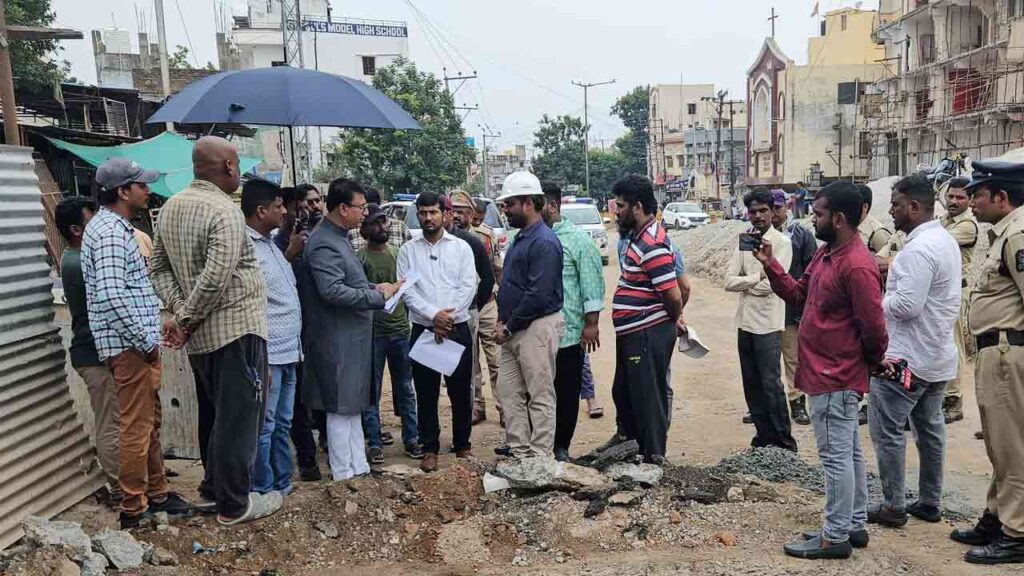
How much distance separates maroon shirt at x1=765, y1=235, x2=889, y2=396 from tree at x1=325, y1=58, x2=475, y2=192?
2261 centimetres

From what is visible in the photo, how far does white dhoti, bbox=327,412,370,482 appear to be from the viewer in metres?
4.70

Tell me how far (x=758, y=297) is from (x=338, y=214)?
3185 millimetres

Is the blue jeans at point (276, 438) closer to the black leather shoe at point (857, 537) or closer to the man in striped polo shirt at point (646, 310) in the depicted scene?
the man in striped polo shirt at point (646, 310)

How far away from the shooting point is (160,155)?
12789 millimetres

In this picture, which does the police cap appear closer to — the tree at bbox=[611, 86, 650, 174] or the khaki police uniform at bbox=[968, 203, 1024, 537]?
the khaki police uniform at bbox=[968, 203, 1024, 537]

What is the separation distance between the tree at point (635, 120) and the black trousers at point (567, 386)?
200 ft

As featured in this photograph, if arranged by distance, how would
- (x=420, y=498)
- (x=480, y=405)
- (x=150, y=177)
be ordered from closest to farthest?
(x=150, y=177)
(x=420, y=498)
(x=480, y=405)

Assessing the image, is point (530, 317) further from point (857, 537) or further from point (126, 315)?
point (126, 315)

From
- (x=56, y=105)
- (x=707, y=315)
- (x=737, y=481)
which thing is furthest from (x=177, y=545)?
(x=56, y=105)

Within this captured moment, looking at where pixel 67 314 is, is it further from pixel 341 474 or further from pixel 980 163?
pixel 980 163

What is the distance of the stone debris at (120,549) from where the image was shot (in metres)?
3.46

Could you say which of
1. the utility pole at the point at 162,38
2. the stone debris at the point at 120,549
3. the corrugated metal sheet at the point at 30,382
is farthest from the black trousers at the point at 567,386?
the utility pole at the point at 162,38

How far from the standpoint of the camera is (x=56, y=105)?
1630 centimetres

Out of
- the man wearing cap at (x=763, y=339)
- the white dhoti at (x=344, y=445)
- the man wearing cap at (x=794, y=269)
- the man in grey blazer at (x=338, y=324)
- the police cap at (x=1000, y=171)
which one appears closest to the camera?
the police cap at (x=1000, y=171)
